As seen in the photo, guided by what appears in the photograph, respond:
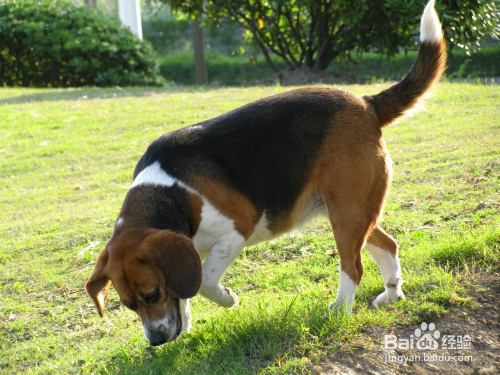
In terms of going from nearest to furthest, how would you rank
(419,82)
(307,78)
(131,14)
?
1. (419,82)
2. (307,78)
3. (131,14)

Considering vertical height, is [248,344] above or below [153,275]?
below

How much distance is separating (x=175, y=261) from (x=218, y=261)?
1.84 ft

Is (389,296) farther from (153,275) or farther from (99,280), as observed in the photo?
(99,280)

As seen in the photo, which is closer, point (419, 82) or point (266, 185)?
point (266, 185)

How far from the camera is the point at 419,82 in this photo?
4.67 m

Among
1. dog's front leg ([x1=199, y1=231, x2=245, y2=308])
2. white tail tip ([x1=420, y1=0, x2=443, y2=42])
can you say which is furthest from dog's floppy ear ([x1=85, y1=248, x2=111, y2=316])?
white tail tip ([x1=420, y1=0, x2=443, y2=42])

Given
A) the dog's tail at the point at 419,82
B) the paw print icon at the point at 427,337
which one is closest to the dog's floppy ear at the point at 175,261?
the paw print icon at the point at 427,337

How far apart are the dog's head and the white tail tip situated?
2535mm

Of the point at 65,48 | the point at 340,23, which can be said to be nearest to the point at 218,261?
the point at 340,23

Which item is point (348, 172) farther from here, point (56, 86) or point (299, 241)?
point (56, 86)

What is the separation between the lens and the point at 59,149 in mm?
10516

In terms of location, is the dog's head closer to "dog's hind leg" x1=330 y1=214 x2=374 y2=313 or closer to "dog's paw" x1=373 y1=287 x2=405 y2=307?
"dog's hind leg" x1=330 y1=214 x2=374 y2=313

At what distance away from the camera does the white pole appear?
17719 millimetres

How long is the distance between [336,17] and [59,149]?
301 inches
